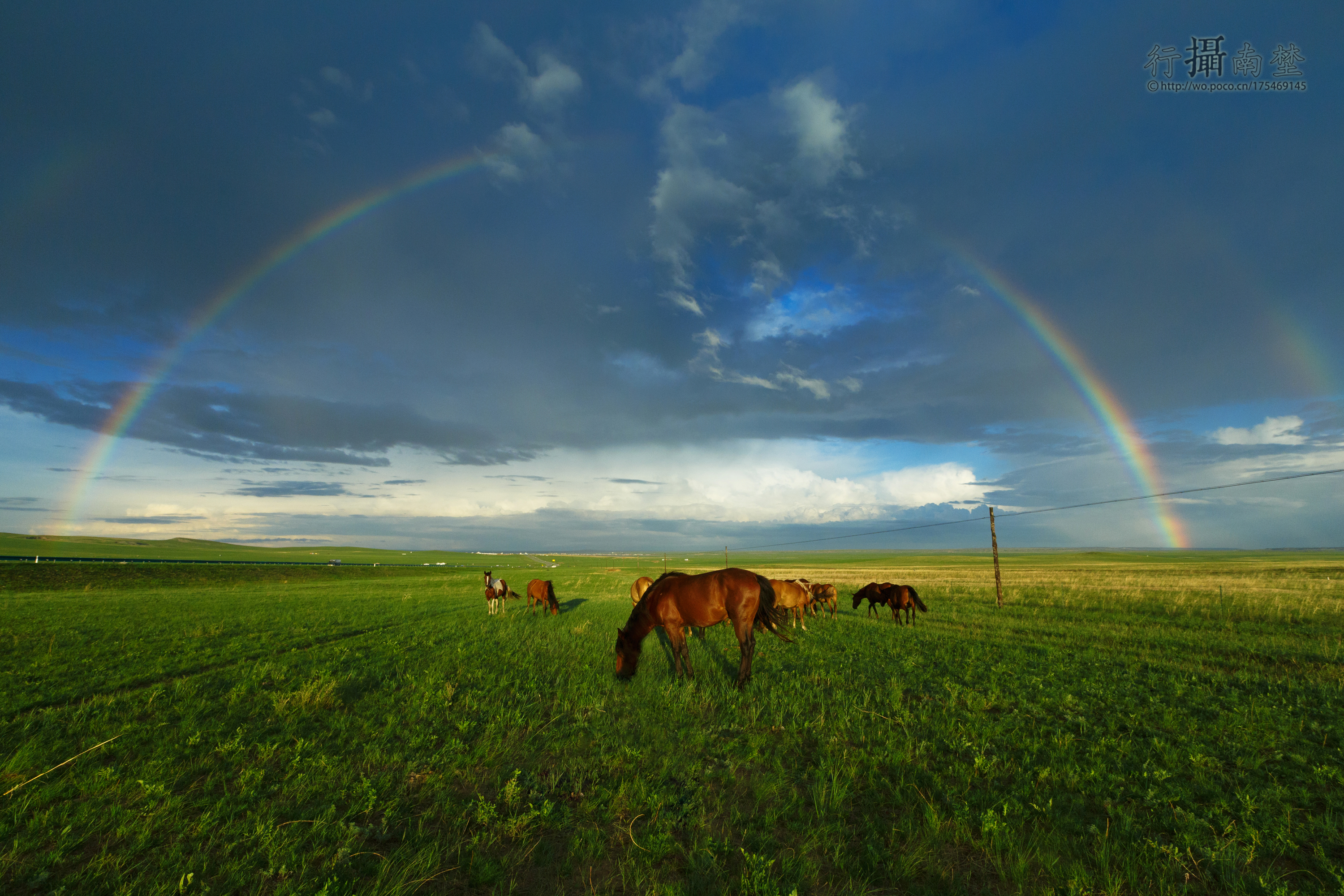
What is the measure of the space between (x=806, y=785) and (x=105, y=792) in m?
8.61

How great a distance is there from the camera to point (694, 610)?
12.3 metres

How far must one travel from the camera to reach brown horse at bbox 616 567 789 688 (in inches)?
468

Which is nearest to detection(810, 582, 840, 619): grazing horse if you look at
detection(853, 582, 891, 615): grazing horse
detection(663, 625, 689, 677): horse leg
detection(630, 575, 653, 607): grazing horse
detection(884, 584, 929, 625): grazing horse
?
detection(853, 582, 891, 615): grazing horse

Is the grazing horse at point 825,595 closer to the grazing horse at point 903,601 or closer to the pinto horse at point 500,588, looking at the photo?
the grazing horse at point 903,601

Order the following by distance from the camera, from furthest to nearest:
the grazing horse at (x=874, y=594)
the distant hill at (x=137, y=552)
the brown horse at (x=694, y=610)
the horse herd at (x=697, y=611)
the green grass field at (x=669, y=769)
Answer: the distant hill at (x=137, y=552) < the grazing horse at (x=874, y=594) < the brown horse at (x=694, y=610) < the horse herd at (x=697, y=611) < the green grass field at (x=669, y=769)

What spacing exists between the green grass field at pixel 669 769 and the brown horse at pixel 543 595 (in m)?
11.2

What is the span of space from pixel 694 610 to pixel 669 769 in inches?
217

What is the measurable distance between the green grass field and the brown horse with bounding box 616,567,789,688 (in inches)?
30.4

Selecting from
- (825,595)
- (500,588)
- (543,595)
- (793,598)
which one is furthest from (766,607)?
(500,588)

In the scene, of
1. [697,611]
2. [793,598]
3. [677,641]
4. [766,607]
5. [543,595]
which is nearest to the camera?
[677,641]

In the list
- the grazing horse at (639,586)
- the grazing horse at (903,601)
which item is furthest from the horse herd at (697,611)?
the grazing horse at (639,586)

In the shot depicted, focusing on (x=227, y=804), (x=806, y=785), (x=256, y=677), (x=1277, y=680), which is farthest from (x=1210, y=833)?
(x=256, y=677)

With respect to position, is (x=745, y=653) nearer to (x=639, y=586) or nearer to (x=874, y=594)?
(x=639, y=586)

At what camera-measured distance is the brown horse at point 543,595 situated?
2645cm
